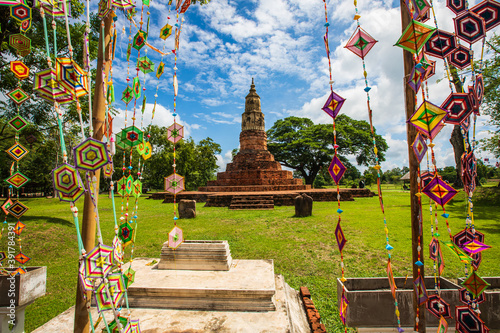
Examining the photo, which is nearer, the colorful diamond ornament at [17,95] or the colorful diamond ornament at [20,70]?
the colorful diamond ornament at [20,70]

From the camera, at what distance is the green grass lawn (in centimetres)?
405

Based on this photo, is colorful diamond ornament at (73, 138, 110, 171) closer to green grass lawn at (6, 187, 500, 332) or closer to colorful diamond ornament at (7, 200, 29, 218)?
colorful diamond ornament at (7, 200, 29, 218)

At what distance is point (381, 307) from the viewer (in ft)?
7.74

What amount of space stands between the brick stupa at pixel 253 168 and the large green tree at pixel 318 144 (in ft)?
36.1

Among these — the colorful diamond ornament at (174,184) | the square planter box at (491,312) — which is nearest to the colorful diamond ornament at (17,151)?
the colorful diamond ornament at (174,184)

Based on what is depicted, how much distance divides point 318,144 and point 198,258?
28080mm

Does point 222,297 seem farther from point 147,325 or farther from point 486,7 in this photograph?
point 486,7

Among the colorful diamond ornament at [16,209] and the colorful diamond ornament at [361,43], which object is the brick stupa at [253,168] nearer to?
the colorful diamond ornament at [16,209]

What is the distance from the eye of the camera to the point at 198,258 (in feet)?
12.4

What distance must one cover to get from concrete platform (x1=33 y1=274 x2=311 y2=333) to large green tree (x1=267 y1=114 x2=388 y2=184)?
27812 mm

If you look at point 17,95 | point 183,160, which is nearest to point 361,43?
point 17,95

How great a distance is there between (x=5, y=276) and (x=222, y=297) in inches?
88.6

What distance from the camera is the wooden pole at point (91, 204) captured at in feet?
4.68

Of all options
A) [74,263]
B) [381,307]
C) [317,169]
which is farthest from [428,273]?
[317,169]
